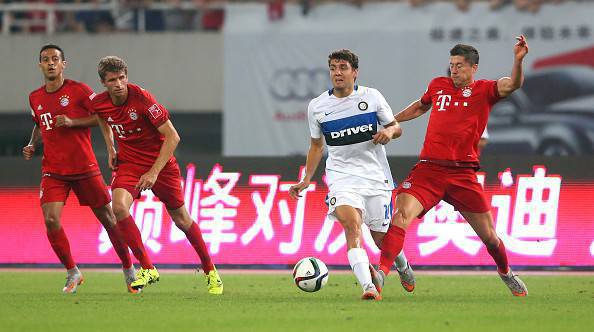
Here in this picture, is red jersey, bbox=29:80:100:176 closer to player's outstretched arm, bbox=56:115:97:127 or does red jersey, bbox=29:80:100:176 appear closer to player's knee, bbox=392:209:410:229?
player's outstretched arm, bbox=56:115:97:127

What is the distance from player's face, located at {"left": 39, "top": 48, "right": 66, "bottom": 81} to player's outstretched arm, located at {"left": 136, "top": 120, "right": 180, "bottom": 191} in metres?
1.37

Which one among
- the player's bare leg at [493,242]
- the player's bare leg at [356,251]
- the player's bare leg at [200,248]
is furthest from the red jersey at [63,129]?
the player's bare leg at [493,242]

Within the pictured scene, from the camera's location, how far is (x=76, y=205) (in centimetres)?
1656

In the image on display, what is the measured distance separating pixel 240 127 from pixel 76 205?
5700 mm

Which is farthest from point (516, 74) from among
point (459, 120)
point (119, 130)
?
point (119, 130)

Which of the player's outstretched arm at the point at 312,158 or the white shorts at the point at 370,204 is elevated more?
the player's outstretched arm at the point at 312,158

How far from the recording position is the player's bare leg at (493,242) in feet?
38.9

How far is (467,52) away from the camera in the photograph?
11.5 metres

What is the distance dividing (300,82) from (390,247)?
1048cm

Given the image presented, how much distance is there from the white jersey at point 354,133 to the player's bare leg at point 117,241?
2.49 metres

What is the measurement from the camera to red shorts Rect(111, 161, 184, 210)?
1238cm

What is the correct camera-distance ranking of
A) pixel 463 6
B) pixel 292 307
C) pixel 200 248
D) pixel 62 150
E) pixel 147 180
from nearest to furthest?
pixel 292 307
pixel 147 180
pixel 200 248
pixel 62 150
pixel 463 6

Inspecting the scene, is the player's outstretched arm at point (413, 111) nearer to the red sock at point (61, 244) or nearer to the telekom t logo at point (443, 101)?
the telekom t logo at point (443, 101)

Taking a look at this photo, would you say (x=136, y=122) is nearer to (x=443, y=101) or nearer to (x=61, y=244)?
(x=61, y=244)
